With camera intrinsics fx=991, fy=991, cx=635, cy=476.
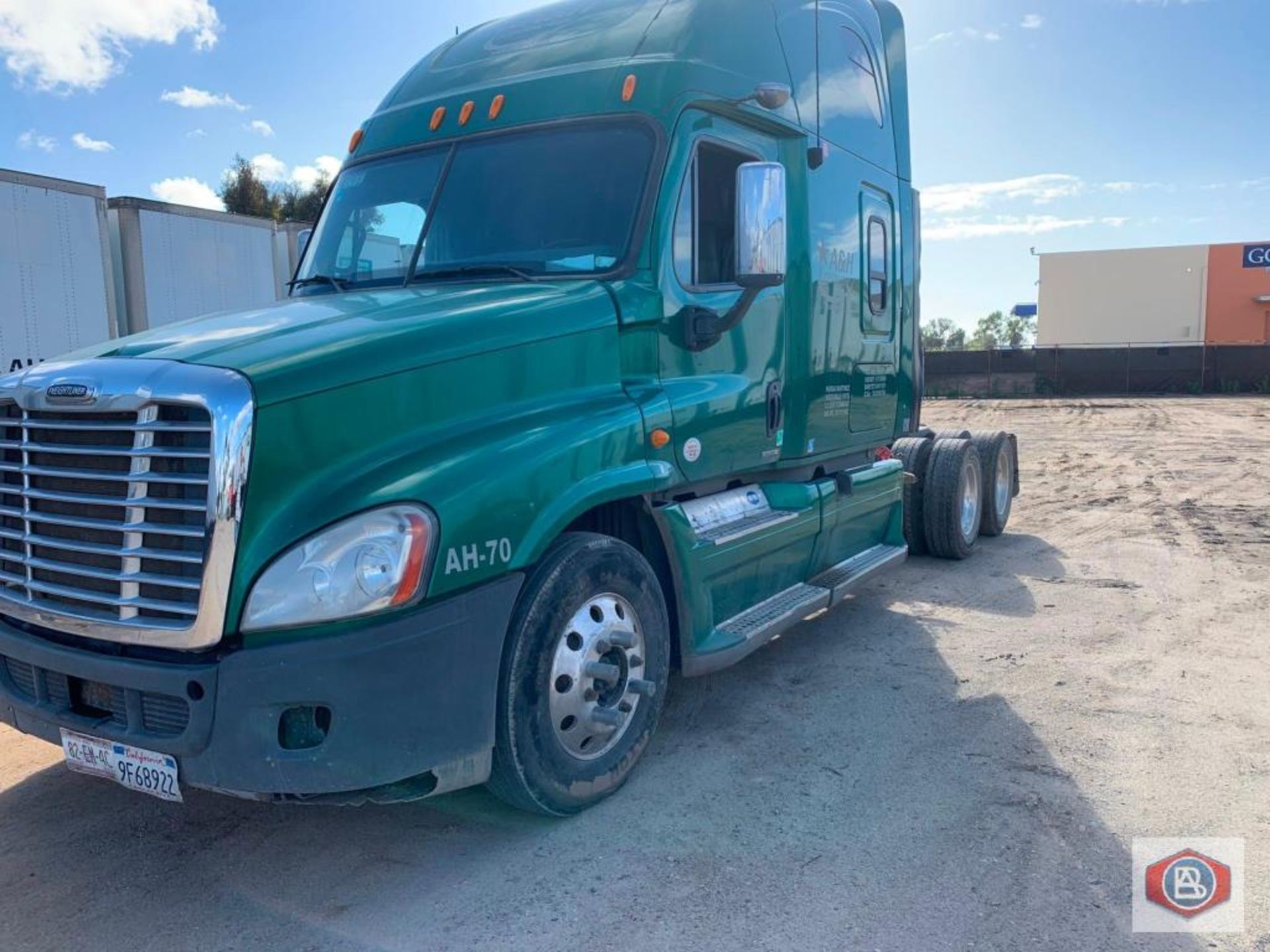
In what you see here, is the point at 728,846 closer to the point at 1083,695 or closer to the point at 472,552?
the point at 472,552

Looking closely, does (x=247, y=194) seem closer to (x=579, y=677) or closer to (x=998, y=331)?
(x=579, y=677)

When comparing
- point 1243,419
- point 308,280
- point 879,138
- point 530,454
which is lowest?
point 1243,419

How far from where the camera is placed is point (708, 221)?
461 cm

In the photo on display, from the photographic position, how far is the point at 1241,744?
441cm

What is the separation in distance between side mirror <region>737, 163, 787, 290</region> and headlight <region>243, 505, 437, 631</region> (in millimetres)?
1984

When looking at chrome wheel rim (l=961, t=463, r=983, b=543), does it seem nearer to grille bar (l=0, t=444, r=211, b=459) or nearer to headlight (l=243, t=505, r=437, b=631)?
headlight (l=243, t=505, r=437, b=631)

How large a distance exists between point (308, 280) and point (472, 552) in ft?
7.53

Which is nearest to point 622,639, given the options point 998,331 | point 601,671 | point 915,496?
point 601,671

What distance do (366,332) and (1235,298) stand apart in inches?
1886

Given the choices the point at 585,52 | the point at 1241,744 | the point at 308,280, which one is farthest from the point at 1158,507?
the point at 308,280

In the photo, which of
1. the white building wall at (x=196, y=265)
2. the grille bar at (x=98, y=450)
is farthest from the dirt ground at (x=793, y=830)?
the white building wall at (x=196, y=265)

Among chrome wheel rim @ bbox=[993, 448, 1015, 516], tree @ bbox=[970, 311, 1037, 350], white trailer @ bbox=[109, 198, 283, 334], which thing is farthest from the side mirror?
tree @ bbox=[970, 311, 1037, 350]

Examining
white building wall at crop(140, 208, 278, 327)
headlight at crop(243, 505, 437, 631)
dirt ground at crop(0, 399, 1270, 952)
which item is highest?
white building wall at crop(140, 208, 278, 327)

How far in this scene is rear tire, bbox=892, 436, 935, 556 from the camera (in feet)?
28.2
